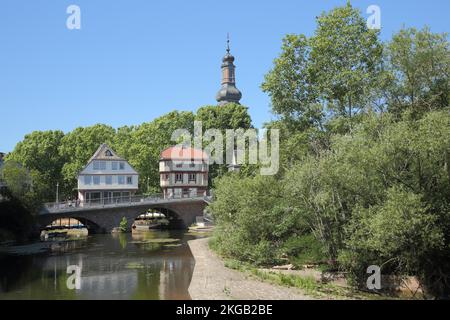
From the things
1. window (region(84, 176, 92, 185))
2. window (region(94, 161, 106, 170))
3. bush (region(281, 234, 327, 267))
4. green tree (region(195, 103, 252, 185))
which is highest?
green tree (region(195, 103, 252, 185))

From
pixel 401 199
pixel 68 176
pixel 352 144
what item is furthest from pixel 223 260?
pixel 68 176

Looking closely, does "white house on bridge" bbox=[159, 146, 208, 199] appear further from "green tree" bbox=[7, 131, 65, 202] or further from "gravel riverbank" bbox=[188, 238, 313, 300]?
"gravel riverbank" bbox=[188, 238, 313, 300]

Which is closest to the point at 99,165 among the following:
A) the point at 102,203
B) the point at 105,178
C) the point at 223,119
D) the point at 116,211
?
the point at 105,178

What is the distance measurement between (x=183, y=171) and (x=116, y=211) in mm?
15703

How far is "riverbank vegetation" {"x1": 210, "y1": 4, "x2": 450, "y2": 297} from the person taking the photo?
1988 cm

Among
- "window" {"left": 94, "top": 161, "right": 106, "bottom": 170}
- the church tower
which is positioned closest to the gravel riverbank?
"window" {"left": 94, "top": 161, "right": 106, "bottom": 170}

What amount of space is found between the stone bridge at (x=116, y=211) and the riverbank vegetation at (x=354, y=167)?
22342 millimetres

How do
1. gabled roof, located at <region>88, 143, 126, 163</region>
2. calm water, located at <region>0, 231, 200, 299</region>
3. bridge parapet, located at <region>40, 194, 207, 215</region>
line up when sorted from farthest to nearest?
gabled roof, located at <region>88, 143, 126, 163</region> < bridge parapet, located at <region>40, 194, 207, 215</region> < calm water, located at <region>0, 231, 200, 299</region>

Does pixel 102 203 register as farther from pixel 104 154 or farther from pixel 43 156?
pixel 43 156

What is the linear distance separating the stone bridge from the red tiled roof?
9189mm

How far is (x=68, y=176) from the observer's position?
69.9 meters

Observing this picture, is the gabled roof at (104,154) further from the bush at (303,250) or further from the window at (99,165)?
the bush at (303,250)

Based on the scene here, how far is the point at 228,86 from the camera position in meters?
93.2

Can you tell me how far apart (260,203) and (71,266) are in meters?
13.3
